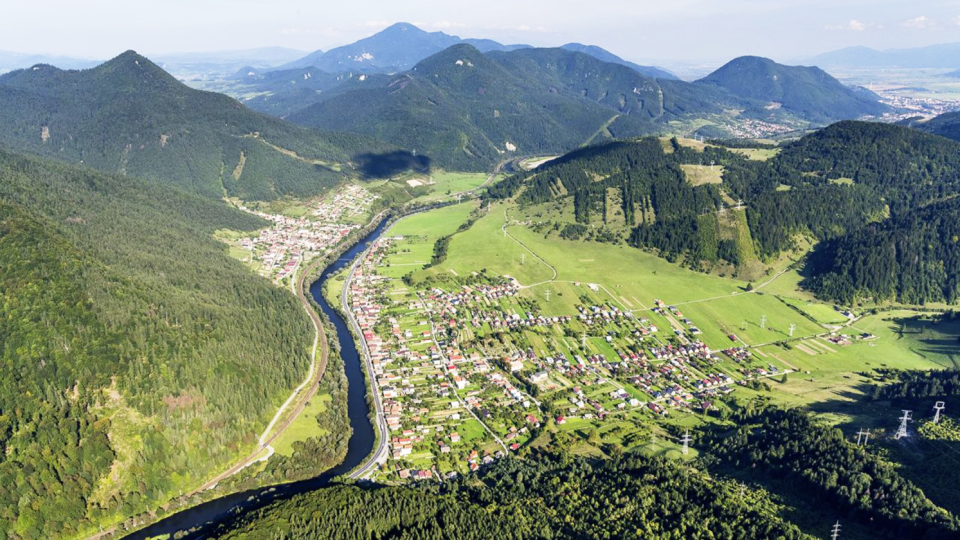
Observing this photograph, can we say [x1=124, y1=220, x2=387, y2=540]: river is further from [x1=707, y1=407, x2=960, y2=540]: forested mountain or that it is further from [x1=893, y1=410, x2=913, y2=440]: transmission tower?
[x1=893, y1=410, x2=913, y2=440]: transmission tower

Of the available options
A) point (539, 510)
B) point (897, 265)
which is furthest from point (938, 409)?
point (897, 265)

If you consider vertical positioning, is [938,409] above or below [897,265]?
below

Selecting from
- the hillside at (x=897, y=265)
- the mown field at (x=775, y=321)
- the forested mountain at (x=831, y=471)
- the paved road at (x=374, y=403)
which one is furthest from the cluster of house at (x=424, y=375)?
the hillside at (x=897, y=265)

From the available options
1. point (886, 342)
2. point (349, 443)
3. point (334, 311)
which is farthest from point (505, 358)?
point (886, 342)

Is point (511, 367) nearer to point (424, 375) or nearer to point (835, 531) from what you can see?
point (424, 375)

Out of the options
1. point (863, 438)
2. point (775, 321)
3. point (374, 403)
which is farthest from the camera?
point (775, 321)

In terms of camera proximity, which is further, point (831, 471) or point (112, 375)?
point (112, 375)

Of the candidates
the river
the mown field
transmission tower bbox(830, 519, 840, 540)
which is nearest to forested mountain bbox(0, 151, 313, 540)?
the river
